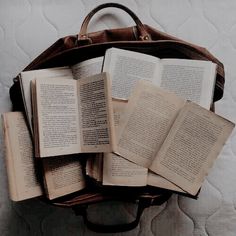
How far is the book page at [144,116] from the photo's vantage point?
2.39 ft

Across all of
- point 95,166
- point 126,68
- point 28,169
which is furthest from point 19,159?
point 126,68

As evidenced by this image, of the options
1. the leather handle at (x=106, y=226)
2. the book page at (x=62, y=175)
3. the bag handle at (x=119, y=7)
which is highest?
the bag handle at (x=119, y=7)

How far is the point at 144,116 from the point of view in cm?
73

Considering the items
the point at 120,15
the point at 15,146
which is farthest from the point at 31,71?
the point at 120,15

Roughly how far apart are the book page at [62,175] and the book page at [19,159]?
0.03m

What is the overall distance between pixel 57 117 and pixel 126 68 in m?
0.15

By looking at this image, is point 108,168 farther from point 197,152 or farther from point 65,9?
point 65,9

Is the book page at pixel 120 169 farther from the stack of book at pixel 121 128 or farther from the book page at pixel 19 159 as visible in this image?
the book page at pixel 19 159

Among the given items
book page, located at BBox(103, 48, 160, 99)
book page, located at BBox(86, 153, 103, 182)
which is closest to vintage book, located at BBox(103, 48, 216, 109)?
book page, located at BBox(103, 48, 160, 99)

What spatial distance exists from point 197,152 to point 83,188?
0.21 metres

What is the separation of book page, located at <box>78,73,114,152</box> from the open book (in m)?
0.05

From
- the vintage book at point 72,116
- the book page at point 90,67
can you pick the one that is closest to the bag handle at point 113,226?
the vintage book at point 72,116

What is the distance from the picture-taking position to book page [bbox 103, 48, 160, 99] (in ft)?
2.41

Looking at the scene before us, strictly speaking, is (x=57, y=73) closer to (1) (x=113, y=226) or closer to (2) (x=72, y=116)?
(2) (x=72, y=116)
